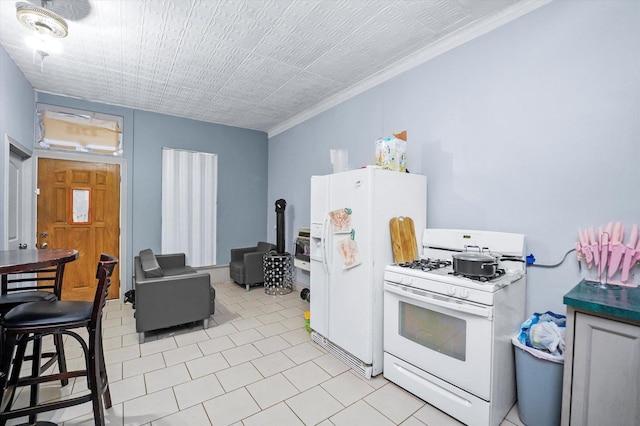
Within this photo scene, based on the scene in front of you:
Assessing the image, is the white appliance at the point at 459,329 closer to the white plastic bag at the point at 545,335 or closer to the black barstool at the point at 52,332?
the white plastic bag at the point at 545,335

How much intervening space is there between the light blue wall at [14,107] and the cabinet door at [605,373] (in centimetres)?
458

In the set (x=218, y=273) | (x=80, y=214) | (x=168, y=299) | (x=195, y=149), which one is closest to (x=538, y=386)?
(x=168, y=299)

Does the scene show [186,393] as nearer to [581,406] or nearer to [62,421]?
[62,421]

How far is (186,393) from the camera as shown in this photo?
2078mm

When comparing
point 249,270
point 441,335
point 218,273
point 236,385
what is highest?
point 441,335

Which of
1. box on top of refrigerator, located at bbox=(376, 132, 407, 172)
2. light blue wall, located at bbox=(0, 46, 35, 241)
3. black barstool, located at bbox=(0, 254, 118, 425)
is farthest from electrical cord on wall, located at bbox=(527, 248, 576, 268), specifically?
light blue wall, located at bbox=(0, 46, 35, 241)

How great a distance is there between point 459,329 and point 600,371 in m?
0.64

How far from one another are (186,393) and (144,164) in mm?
3668

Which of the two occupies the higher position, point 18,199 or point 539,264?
point 18,199

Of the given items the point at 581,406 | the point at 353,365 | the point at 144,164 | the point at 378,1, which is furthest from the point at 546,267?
the point at 144,164

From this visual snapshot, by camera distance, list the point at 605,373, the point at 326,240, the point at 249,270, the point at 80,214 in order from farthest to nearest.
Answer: the point at 249,270, the point at 80,214, the point at 326,240, the point at 605,373

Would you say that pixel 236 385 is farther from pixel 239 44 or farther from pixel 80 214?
pixel 80 214

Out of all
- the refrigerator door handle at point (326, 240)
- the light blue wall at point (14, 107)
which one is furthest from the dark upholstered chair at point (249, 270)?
the light blue wall at point (14, 107)

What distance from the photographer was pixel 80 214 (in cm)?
402
